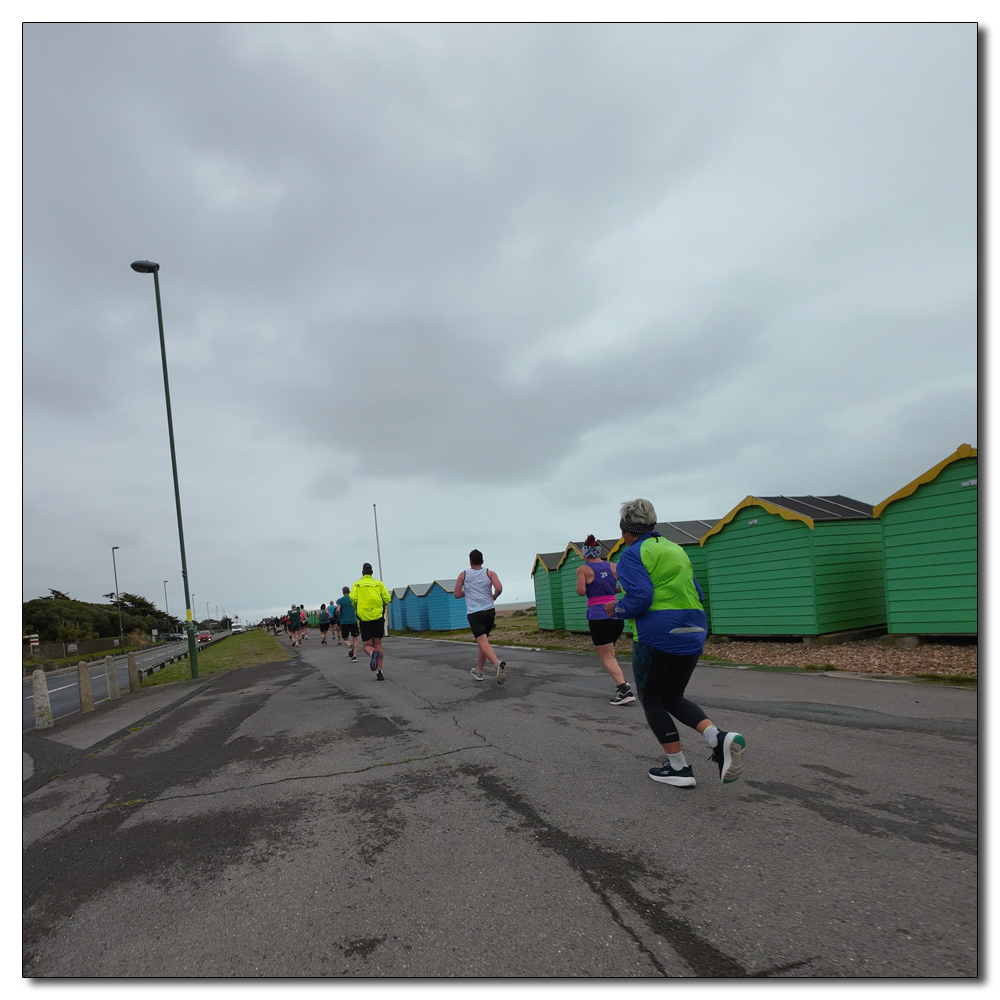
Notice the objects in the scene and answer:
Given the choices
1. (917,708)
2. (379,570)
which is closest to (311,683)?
(917,708)

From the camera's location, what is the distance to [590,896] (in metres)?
2.53

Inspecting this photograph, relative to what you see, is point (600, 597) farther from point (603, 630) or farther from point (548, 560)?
point (548, 560)

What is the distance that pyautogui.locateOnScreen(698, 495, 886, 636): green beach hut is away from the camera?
1187cm

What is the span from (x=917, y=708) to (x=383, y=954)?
5715 mm

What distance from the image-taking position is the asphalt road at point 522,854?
2199 mm

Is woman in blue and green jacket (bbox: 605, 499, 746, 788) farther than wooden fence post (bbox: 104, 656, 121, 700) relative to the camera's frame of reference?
No

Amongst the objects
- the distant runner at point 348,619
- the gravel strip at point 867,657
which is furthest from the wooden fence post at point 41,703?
the gravel strip at point 867,657

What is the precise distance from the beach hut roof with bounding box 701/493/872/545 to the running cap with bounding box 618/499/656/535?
30.4 feet

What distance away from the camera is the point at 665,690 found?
3.84m

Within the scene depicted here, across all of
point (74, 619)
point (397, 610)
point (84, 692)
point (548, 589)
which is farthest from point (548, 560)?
point (74, 619)

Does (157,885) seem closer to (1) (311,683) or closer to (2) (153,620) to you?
(1) (311,683)

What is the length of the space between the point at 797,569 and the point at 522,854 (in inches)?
429

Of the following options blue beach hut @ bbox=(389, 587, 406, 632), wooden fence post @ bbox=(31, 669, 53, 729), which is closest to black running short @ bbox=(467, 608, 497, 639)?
wooden fence post @ bbox=(31, 669, 53, 729)

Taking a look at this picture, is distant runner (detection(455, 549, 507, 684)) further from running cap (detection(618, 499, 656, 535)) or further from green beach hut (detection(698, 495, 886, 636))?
green beach hut (detection(698, 495, 886, 636))
